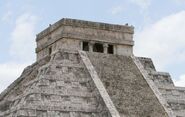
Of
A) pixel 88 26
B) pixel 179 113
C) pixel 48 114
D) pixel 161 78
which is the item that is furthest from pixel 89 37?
pixel 48 114

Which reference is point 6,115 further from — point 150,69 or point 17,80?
point 150,69

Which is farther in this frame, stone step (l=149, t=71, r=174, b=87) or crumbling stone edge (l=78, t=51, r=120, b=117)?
stone step (l=149, t=71, r=174, b=87)

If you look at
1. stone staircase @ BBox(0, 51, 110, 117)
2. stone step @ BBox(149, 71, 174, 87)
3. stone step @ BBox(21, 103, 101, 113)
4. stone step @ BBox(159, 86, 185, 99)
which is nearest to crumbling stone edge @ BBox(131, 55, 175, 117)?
stone step @ BBox(149, 71, 174, 87)

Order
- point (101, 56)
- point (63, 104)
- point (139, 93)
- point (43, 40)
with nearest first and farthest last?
1. point (63, 104)
2. point (139, 93)
3. point (101, 56)
4. point (43, 40)

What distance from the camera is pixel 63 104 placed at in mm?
23484

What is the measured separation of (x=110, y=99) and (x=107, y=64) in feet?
9.64

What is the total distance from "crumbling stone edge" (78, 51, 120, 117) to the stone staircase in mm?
154

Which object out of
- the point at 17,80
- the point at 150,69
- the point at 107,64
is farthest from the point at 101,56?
the point at 17,80

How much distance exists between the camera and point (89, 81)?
25.0 metres

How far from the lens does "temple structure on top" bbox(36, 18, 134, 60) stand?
2697 cm

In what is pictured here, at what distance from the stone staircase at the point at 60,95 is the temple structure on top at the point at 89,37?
1498mm

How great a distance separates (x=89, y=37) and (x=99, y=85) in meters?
3.39

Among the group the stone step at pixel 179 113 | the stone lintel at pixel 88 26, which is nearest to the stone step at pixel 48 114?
the stone step at pixel 179 113

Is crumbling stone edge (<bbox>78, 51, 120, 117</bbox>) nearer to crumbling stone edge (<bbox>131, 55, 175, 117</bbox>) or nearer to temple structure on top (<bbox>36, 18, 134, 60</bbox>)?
temple structure on top (<bbox>36, 18, 134, 60</bbox>)
